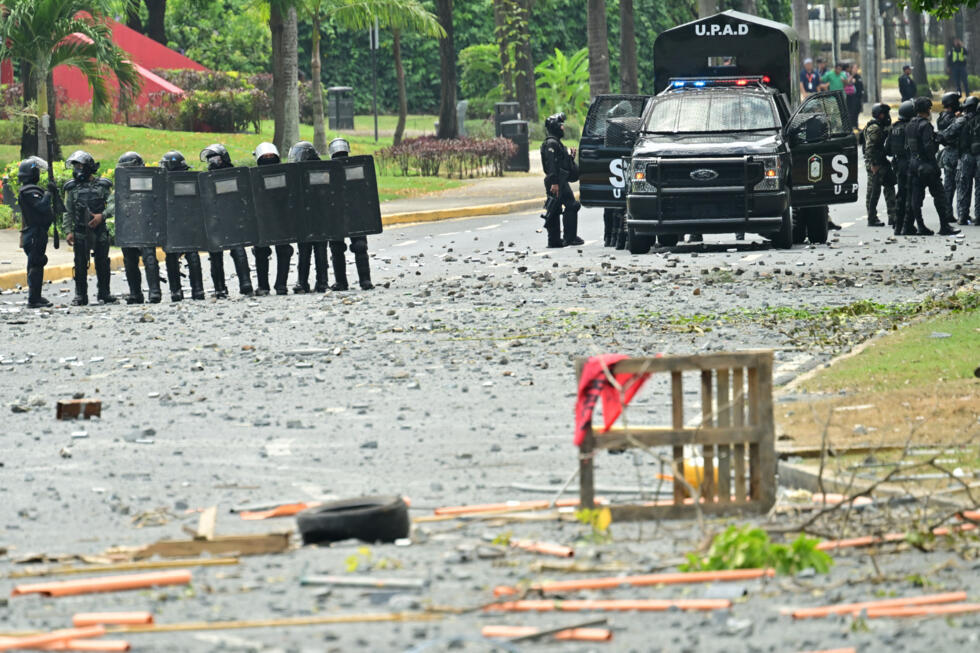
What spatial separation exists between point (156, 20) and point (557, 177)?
32.7 metres

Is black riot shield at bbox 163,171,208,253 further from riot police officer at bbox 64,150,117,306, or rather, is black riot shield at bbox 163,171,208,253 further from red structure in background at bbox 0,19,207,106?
red structure in background at bbox 0,19,207,106

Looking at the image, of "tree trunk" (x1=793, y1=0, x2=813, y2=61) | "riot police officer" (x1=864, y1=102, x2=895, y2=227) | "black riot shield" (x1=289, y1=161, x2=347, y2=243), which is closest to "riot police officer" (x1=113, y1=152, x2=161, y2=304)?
"black riot shield" (x1=289, y1=161, x2=347, y2=243)

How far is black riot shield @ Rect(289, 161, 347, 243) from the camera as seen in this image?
20219 millimetres

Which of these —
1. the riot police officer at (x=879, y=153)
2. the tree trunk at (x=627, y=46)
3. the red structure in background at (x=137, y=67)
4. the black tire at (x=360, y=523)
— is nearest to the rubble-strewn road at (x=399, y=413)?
the black tire at (x=360, y=523)

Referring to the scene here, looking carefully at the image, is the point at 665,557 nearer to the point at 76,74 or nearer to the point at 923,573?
the point at 923,573

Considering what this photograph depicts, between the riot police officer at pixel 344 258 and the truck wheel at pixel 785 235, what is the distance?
17.4 ft

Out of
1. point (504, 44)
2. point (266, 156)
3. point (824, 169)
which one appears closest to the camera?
point (266, 156)

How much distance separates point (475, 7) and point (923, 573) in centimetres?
5818

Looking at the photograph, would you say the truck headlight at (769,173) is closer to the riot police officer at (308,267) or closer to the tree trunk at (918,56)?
the riot police officer at (308,267)

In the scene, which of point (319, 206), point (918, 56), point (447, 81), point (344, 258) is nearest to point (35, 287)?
point (319, 206)

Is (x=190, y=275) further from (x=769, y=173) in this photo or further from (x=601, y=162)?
(x=769, y=173)

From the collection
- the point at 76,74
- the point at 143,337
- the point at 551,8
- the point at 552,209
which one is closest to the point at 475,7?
the point at 551,8

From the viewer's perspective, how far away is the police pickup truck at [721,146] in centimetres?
2172

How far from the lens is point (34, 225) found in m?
19.7
